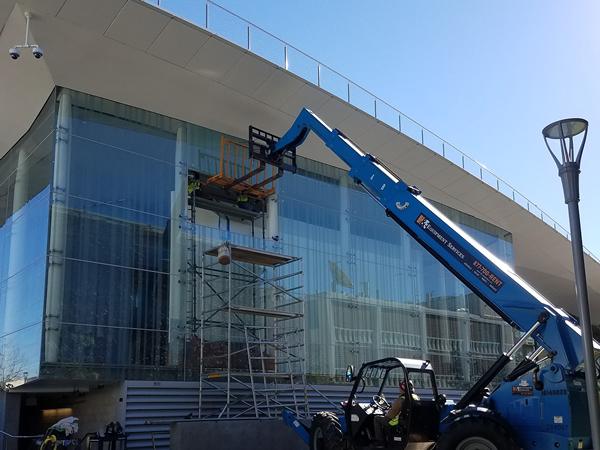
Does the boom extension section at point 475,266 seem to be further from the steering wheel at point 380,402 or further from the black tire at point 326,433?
the black tire at point 326,433

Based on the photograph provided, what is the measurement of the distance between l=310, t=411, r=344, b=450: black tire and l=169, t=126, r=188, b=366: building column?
4965mm

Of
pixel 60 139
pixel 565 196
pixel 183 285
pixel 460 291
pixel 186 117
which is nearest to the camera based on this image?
pixel 565 196

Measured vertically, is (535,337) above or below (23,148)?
below

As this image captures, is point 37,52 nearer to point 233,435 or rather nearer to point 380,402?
point 233,435

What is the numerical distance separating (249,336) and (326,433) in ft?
19.4

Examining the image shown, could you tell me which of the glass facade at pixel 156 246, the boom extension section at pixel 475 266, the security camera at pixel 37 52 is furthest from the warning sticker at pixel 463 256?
the security camera at pixel 37 52

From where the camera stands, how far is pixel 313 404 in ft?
60.0

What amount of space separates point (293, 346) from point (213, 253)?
3270mm

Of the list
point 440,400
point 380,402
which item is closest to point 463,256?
point 440,400

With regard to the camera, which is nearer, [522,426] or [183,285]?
[522,426]

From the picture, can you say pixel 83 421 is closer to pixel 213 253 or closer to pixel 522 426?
pixel 213 253

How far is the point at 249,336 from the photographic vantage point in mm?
17344

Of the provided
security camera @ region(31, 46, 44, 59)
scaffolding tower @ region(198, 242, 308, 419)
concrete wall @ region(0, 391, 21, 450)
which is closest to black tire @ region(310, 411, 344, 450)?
scaffolding tower @ region(198, 242, 308, 419)

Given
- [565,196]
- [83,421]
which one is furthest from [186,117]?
[565,196]
